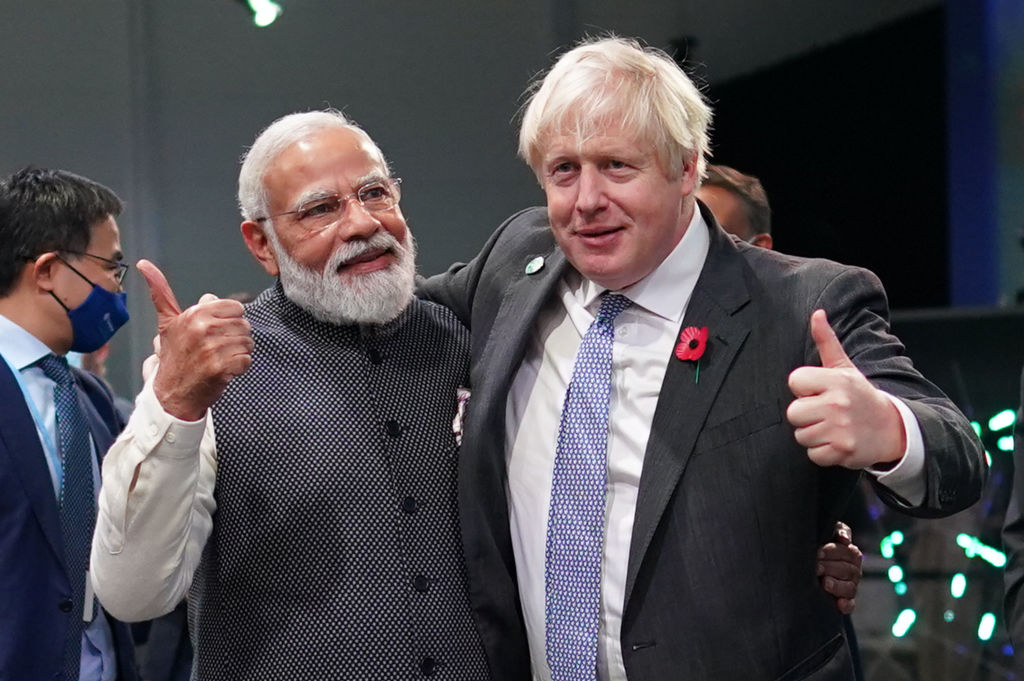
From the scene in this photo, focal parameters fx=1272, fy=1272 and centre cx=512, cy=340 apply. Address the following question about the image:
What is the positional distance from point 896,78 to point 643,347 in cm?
357

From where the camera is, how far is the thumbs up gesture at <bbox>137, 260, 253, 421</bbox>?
75.0 inches

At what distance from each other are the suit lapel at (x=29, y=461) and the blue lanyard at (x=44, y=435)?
0.06 meters

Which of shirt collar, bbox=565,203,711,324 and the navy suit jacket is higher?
shirt collar, bbox=565,203,711,324

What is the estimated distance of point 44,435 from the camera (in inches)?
115

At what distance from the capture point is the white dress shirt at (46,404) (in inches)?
117

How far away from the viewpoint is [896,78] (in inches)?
206

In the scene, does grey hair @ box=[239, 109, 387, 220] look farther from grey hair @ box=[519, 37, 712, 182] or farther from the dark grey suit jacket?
the dark grey suit jacket

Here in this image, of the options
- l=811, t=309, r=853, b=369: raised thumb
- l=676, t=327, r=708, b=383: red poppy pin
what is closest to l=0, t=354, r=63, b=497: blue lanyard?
l=676, t=327, r=708, b=383: red poppy pin

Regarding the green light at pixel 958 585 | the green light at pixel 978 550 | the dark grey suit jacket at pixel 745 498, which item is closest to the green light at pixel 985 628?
the green light at pixel 958 585

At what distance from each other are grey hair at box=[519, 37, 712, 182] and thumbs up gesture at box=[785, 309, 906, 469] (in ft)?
1.76

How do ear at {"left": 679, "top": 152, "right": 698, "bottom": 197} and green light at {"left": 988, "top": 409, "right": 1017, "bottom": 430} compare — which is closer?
ear at {"left": 679, "top": 152, "right": 698, "bottom": 197}

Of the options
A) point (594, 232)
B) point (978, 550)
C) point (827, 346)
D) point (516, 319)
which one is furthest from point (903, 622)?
point (827, 346)

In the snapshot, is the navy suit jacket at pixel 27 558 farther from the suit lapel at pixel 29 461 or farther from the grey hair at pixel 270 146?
the grey hair at pixel 270 146

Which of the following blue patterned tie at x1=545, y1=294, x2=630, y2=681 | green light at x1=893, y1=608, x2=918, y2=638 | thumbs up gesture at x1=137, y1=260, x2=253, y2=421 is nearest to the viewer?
thumbs up gesture at x1=137, y1=260, x2=253, y2=421
